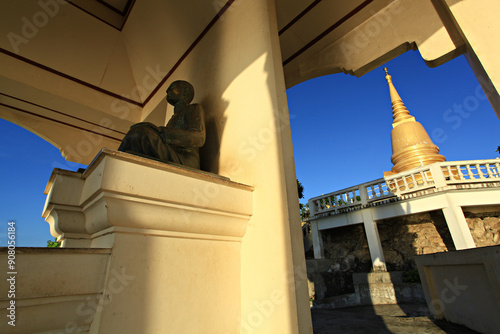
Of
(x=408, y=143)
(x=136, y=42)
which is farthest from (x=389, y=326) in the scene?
(x=408, y=143)

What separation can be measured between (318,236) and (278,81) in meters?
8.59

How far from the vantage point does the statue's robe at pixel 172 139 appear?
1507 millimetres

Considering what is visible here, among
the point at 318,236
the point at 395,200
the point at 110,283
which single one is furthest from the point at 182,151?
the point at 318,236

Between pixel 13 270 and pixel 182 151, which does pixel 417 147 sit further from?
pixel 13 270

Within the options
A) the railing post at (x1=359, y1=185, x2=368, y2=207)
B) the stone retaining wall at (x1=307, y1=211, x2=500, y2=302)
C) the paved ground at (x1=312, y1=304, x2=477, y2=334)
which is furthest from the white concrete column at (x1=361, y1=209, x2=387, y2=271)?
the paved ground at (x1=312, y1=304, x2=477, y2=334)

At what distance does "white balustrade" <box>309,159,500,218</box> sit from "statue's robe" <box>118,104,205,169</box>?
25.3 feet

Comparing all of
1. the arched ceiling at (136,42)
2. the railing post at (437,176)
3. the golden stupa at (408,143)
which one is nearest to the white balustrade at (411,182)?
the railing post at (437,176)

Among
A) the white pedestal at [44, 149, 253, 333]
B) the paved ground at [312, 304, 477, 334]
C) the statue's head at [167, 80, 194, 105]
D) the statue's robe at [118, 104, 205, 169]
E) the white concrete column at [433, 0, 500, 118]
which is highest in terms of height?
the statue's head at [167, 80, 194, 105]

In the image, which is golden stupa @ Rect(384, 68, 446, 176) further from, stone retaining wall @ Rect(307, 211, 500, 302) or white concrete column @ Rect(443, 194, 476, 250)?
white concrete column @ Rect(443, 194, 476, 250)

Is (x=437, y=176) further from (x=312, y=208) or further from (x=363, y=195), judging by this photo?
(x=312, y=208)

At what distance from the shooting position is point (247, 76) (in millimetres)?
1814

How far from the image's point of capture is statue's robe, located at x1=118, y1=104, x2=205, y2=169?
4.94ft

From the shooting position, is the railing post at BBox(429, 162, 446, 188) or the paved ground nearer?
the paved ground

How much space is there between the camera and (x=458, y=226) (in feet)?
21.0
